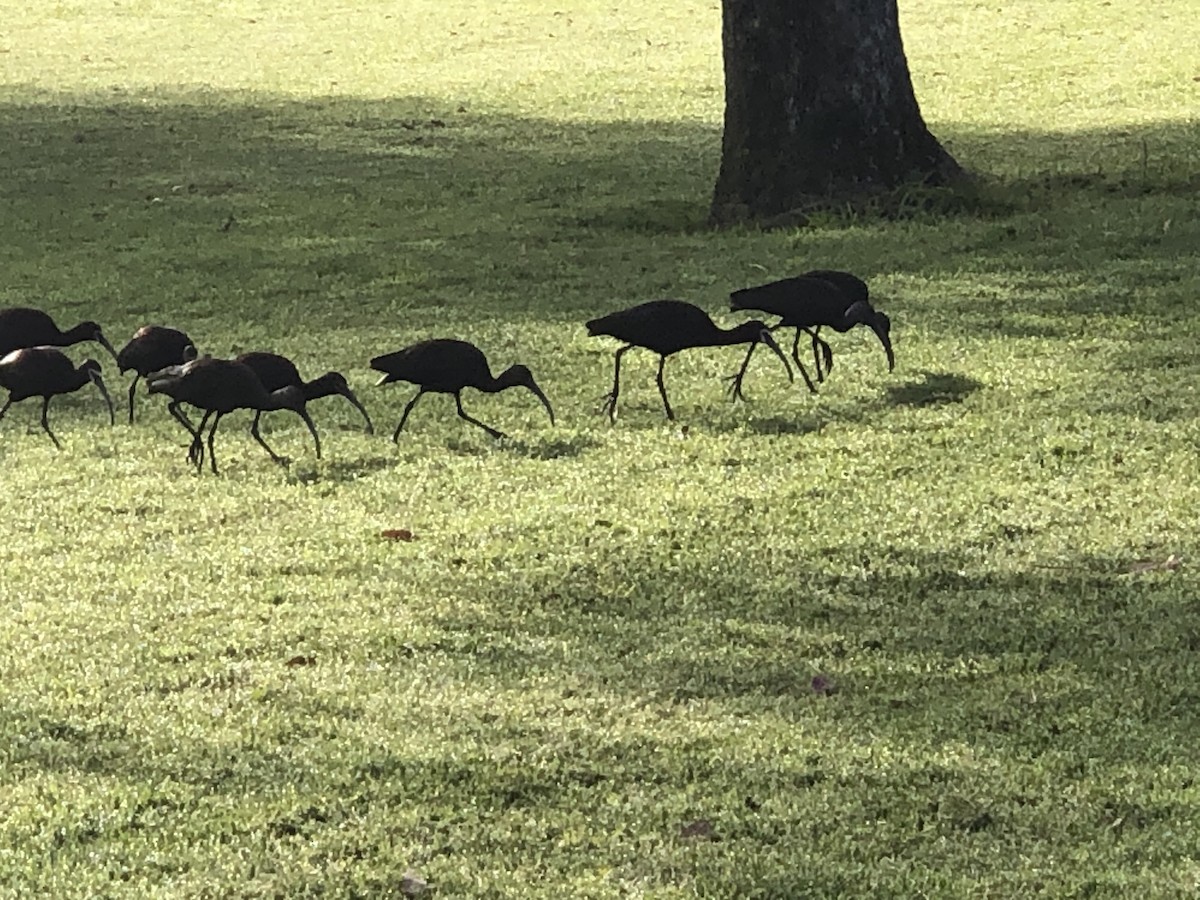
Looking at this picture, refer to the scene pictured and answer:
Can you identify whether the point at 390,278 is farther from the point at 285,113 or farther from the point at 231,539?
the point at 285,113

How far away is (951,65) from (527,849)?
1882 cm

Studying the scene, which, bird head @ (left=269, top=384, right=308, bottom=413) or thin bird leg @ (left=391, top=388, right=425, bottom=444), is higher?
bird head @ (left=269, top=384, right=308, bottom=413)

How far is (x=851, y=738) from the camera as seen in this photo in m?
5.02

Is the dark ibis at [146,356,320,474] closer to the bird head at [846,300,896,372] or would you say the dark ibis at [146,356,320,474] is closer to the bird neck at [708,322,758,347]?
the bird neck at [708,322,758,347]

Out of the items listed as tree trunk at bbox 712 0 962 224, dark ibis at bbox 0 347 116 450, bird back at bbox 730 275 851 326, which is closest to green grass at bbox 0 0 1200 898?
dark ibis at bbox 0 347 116 450

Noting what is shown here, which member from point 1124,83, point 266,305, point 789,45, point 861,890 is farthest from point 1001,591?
point 1124,83

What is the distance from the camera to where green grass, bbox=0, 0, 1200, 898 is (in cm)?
452

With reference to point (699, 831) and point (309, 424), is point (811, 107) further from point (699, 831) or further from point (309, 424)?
point (699, 831)

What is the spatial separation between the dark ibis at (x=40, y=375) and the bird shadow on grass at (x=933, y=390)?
3.20m

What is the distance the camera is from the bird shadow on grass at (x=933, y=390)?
8.57 m

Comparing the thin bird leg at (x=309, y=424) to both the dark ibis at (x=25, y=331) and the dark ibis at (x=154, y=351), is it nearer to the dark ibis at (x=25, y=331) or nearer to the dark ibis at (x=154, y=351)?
the dark ibis at (x=154, y=351)

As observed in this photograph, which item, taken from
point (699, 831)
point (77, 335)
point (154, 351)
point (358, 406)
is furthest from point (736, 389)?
point (699, 831)

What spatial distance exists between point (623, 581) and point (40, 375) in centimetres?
305

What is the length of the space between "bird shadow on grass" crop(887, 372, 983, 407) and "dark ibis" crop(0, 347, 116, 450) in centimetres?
320
